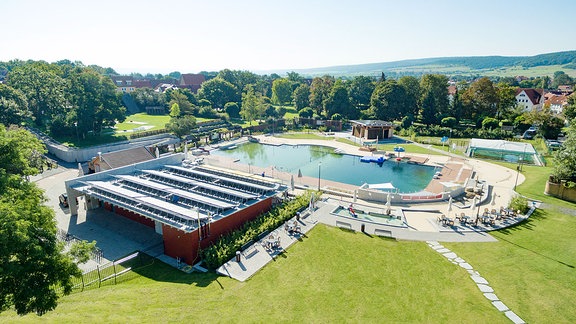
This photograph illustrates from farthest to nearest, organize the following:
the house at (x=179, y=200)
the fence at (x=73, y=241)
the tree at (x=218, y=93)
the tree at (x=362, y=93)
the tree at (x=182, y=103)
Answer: the tree at (x=362, y=93), the tree at (x=218, y=93), the tree at (x=182, y=103), the house at (x=179, y=200), the fence at (x=73, y=241)

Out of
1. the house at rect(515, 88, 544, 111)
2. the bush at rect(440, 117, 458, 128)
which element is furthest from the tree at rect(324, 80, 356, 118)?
the house at rect(515, 88, 544, 111)

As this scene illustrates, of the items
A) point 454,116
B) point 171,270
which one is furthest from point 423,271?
point 454,116

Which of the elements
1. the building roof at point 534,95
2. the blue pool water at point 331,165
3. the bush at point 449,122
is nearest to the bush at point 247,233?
the blue pool water at point 331,165

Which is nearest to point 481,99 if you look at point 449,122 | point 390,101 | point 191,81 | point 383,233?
point 449,122

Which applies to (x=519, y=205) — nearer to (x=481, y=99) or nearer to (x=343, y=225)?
(x=343, y=225)

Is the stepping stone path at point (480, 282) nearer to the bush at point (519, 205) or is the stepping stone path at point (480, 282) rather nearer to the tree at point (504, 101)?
the bush at point (519, 205)

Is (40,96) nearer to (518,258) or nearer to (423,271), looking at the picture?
(423,271)
